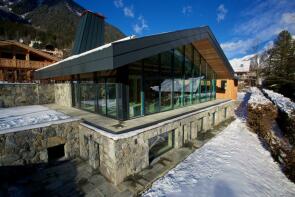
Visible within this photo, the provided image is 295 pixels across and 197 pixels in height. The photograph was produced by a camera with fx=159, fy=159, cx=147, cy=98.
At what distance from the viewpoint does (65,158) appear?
6.09 meters

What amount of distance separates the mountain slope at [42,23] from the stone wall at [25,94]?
2577 cm

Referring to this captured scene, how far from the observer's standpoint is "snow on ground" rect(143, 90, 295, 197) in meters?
4.44

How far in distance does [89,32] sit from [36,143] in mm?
9707

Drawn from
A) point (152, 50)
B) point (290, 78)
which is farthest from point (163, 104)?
point (290, 78)

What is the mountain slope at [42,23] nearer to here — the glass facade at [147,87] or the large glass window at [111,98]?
the glass facade at [147,87]

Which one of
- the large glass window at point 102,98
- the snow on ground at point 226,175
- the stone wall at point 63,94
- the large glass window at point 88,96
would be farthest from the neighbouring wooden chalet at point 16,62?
the snow on ground at point 226,175

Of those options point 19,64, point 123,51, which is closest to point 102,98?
point 123,51

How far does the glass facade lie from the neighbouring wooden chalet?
12721mm

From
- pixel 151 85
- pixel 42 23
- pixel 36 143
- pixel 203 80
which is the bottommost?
pixel 36 143

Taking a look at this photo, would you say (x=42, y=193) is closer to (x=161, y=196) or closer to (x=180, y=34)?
(x=161, y=196)

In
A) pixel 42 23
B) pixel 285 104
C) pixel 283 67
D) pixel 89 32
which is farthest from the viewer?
pixel 42 23

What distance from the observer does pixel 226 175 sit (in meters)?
5.14

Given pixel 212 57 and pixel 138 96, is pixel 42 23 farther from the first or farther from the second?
pixel 138 96

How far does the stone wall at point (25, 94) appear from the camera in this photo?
9.93 metres
